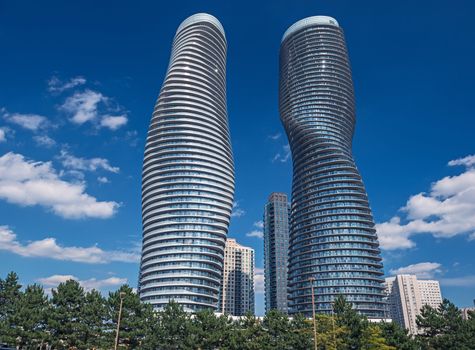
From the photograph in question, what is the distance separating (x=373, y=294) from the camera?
156250 mm

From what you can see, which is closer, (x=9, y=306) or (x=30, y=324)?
(x=30, y=324)

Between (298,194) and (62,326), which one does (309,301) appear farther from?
(62,326)

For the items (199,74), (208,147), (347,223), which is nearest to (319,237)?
(347,223)

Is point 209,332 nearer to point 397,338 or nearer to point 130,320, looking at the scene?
point 130,320

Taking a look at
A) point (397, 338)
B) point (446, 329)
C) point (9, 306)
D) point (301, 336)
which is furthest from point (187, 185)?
point (446, 329)

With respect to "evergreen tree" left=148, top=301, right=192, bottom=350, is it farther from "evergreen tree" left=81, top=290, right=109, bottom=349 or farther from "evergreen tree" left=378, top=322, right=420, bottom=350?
"evergreen tree" left=378, top=322, right=420, bottom=350

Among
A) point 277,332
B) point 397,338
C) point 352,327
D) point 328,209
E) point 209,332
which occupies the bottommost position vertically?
point 397,338

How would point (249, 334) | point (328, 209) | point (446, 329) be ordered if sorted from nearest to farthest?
1. point (249, 334)
2. point (446, 329)
3. point (328, 209)

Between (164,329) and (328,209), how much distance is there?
114 meters

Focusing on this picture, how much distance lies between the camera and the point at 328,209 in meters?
170

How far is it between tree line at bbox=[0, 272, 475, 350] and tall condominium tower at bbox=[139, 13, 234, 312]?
6504 cm

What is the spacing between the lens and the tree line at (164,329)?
63969 millimetres

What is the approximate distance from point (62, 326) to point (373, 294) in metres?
124

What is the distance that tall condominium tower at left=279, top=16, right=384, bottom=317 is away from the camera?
157 metres
